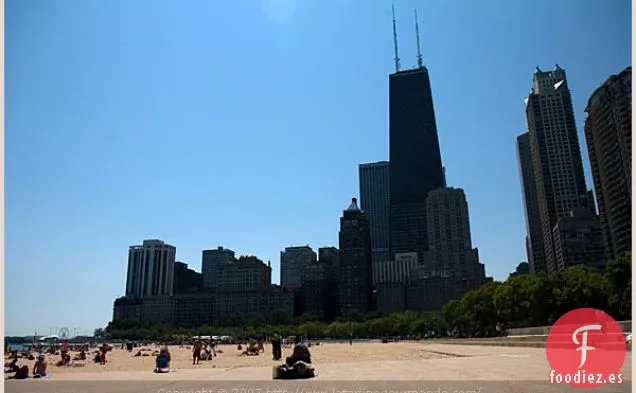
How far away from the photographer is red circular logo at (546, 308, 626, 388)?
7.68 m

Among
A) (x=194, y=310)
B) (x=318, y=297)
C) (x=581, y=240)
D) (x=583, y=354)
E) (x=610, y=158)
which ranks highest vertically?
(x=610, y=158)

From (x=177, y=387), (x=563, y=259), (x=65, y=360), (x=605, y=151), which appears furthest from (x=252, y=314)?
(x=177, y=387)

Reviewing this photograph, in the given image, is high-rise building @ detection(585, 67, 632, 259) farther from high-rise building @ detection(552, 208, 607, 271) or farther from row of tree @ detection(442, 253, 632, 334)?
high-rise building @ detection(552, 208, 607, 271)

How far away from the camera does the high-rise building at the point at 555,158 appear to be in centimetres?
15700

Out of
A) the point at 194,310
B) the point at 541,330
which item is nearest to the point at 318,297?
the point at 194,310

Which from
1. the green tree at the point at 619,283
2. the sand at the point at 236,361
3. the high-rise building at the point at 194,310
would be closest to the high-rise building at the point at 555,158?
the high-rise building at the point at 194,310

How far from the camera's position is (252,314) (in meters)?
182

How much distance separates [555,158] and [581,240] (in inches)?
1615

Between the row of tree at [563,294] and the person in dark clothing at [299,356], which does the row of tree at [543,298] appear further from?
the person in dark clothing at [299,356]

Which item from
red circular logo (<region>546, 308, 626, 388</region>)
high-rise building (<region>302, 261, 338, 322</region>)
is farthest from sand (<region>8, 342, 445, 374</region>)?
high-rise building (<region>302, 261, 338, 322</region>)

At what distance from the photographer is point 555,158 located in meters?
162

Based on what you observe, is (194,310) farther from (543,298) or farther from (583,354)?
(583,354)

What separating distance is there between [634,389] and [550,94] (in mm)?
167024

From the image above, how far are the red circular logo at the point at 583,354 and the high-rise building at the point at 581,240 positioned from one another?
13097 centimetres
